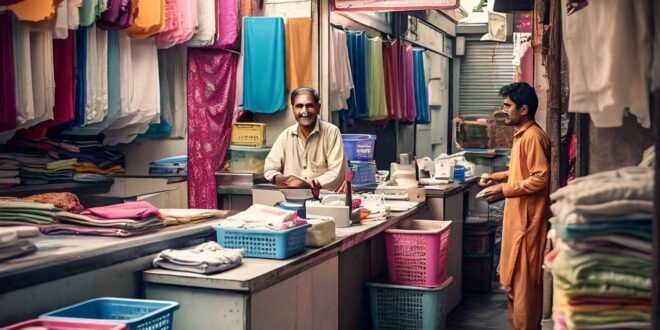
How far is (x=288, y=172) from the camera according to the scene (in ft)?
21.5

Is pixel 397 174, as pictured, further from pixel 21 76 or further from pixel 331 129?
pixel 21 76

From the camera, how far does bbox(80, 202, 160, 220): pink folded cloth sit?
3.73m

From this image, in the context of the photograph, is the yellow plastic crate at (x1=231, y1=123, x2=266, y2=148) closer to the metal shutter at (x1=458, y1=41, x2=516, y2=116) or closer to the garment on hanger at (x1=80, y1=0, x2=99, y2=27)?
the garment on hanger at (x1=80, y1=0, x2=99, y2=27)

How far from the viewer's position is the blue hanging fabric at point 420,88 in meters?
11.2

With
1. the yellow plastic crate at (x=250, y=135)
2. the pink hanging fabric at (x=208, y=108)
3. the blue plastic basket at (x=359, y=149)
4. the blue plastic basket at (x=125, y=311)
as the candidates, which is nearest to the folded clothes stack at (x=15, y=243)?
the blue plastic basket at (x=125, y=311)

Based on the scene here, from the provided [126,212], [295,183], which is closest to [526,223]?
[295,183]

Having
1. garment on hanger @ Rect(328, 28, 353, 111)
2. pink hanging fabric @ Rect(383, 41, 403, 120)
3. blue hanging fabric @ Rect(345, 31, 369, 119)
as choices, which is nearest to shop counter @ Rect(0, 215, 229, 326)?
garment on hanger @ Rect(328, 28, 353, 111)

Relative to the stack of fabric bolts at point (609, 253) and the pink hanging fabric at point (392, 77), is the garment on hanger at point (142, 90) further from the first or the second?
the stack of fabric bolts at point (609, 253)

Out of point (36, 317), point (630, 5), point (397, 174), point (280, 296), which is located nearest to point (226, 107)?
point (397, 174)

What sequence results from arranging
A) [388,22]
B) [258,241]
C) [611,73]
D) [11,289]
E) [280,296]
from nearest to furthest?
[611,73], [11,289], [280,296], [258,241], [388,22]

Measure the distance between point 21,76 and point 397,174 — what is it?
131 inches

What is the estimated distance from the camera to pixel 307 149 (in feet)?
21.4

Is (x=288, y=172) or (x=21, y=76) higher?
(x=21, y=76)

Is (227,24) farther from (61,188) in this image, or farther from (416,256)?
(416,256)
